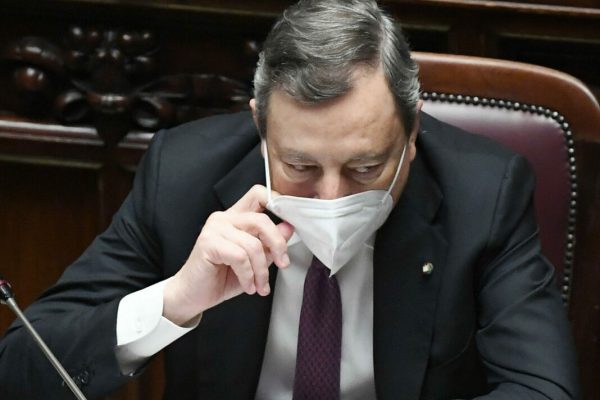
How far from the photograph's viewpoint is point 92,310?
5.38ft

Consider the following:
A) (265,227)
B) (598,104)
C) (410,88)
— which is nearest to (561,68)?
(598,104)

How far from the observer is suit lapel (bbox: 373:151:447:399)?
1.65 meters

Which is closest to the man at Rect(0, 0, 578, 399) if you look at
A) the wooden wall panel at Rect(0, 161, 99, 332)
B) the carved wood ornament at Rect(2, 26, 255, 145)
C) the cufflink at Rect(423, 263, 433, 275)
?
Answer: the cufflink at Rect(423, 263, 433, 275)

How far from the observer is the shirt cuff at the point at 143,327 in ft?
5.17

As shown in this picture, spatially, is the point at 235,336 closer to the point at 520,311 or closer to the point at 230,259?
the point at 230,259

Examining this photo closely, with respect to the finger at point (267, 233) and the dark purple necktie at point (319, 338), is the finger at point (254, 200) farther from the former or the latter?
A: the dark purple necktie at point (319, 338)

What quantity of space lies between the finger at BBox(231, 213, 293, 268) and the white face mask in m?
0.05

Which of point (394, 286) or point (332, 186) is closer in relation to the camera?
point (332, 186)

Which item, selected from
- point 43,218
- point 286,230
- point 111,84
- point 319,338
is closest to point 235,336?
point 319,338

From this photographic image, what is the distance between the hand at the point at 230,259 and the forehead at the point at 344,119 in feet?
0.35

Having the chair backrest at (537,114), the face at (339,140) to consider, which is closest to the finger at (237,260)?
the face at (339,140)

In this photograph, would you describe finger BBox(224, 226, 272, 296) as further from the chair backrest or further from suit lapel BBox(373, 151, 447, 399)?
the chair backrest

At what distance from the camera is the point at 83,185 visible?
7.85 feet

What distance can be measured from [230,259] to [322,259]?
0.14 metres
